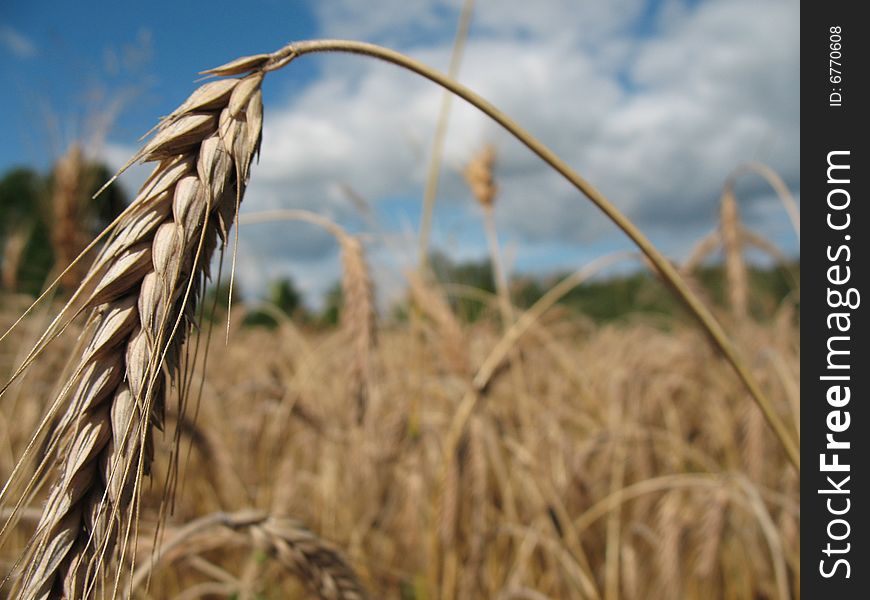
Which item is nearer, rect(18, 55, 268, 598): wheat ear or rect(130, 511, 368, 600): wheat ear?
rect(18, 55, 268, 598): wheat ear

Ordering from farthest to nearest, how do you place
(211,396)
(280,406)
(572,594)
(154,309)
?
(211,396)
(280,406)
(572,594)
(154,309)

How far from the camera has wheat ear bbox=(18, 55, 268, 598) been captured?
54 cm

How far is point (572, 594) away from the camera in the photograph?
1.81m

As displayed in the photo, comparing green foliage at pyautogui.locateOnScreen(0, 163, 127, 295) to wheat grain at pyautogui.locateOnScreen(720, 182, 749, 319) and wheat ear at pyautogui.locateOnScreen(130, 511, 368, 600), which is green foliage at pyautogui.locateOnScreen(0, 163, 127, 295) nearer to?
wheat ear at pyautogui.locateOnScreen(130, 511, 368, 600)
